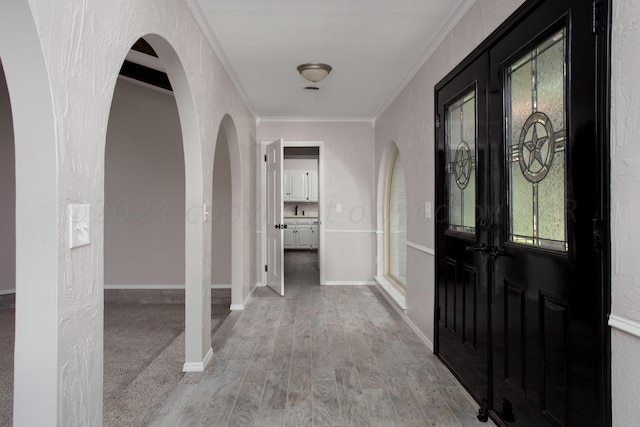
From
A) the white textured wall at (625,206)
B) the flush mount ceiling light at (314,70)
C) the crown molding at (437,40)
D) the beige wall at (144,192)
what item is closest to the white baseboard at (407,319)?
the white textured wall at (625,206)

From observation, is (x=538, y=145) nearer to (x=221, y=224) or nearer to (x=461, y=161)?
(x=461, y=161)

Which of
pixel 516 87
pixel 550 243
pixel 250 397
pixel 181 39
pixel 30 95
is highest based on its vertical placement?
pixel 181 39

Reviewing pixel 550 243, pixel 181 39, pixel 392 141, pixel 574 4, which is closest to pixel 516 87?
pixel 574 4

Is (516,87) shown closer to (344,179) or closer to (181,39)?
(181,39)

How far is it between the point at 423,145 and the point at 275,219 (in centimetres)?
243

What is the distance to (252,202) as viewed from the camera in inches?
214

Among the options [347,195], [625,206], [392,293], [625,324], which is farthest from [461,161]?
[347,195]

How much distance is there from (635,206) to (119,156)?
5.13m

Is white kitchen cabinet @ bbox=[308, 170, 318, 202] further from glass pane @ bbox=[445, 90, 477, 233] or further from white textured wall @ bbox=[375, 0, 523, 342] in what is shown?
glass pane @ bbox=[445, 90, 477, 233]

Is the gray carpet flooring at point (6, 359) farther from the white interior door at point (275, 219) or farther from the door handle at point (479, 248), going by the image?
the white interior door at point (275, 219)

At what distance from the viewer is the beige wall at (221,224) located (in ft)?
16.5

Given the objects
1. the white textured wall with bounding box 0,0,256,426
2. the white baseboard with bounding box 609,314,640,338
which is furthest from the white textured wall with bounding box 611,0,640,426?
the white textured wall with bounding box 0,0,256,426

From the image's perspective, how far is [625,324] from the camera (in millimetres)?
1220

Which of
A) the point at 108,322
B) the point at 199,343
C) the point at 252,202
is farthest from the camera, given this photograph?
the point at 252,202
